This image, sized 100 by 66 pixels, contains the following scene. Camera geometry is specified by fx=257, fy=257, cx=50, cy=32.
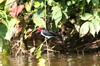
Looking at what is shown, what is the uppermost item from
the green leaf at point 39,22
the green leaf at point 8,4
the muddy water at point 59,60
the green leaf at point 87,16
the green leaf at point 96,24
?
the green leaf at point 8,4

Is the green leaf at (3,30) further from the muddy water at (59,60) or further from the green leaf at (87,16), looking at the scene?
the muddy water at (59,60)

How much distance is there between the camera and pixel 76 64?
2.54 m

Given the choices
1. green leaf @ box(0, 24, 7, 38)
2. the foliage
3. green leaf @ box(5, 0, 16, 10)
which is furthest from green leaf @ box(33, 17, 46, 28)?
green leaf @ box(0, 24, 7, 38)

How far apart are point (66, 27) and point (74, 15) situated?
41 cm

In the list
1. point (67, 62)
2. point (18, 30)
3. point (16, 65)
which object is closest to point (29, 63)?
A: point (16, 65)

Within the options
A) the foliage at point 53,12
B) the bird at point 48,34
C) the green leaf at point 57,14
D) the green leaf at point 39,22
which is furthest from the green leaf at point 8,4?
the bird at point 48,34

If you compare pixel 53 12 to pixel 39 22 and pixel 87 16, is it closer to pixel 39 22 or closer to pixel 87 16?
pixel 39 22

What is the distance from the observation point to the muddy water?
102 inches

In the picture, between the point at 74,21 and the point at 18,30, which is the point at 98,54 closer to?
the point at 74,21

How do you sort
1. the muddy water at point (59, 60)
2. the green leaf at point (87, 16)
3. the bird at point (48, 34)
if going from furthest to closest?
the bird at point (48, 34) → the muddy water at point (59, 60) → the green leaf at point (87, 16)

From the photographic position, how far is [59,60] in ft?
9.09

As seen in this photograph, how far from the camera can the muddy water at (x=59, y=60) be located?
2.58 metres

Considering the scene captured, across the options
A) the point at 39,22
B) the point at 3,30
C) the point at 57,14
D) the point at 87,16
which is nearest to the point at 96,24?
the point at 87,16

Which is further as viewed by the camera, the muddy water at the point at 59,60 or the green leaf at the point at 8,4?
the muddy water at the point at 59,60
